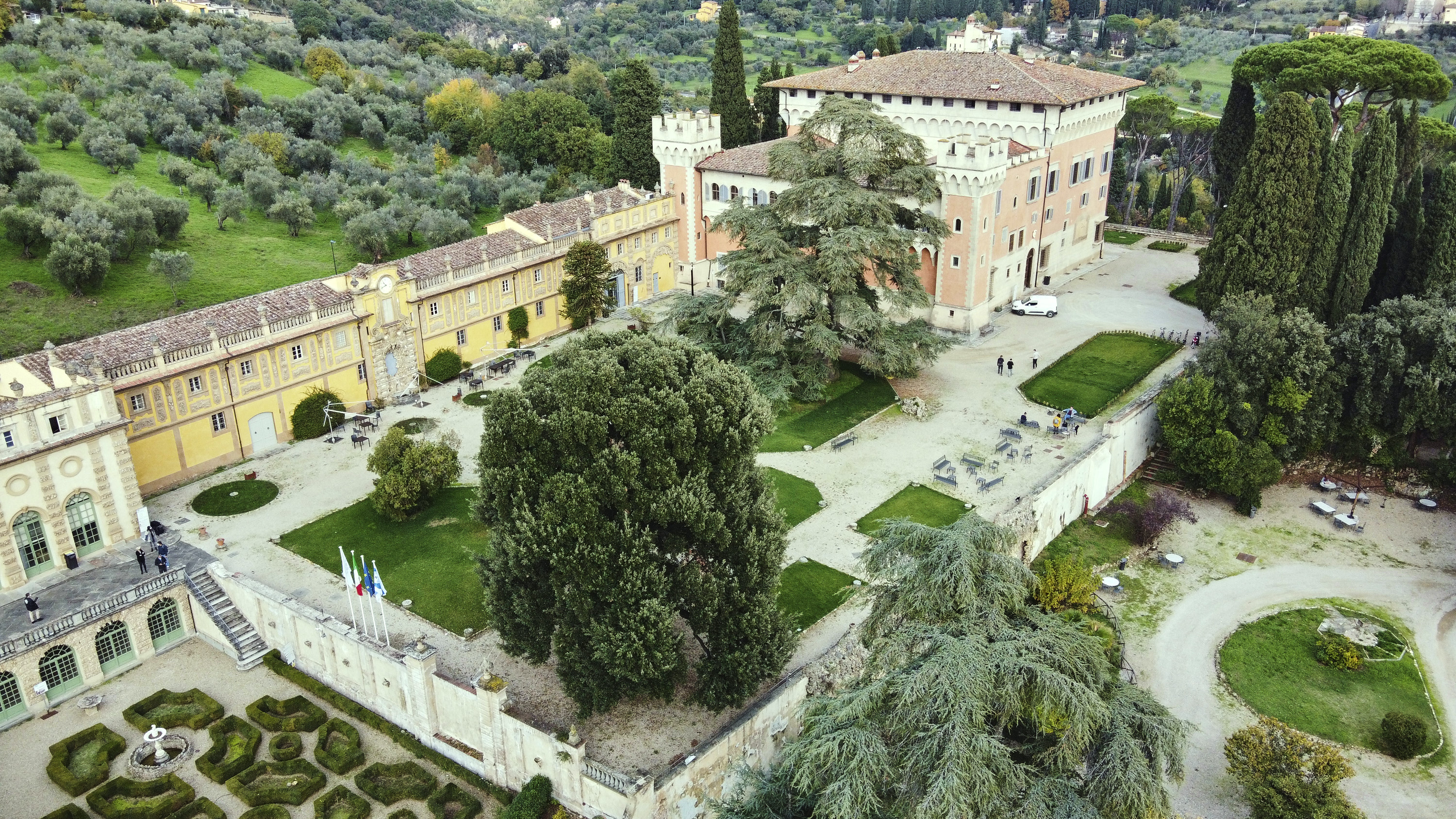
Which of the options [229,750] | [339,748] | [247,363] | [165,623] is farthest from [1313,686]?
[247,363]

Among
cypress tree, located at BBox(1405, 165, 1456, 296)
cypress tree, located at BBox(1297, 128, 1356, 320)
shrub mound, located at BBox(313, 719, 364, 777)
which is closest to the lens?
shrub mound, located at BBox(313, 719, 364, 777)

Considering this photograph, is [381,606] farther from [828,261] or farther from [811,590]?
[828,261]

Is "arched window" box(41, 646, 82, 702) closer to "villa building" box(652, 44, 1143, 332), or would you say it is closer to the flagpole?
the flagpole

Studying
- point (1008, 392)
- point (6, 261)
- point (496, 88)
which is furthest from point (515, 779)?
point (496, 88)

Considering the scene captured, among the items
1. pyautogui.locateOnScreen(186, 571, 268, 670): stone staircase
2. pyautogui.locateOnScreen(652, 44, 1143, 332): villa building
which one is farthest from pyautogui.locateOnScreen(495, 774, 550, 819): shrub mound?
pyautogui.locateOnScreen(652, 44, 1143, 332): villa building

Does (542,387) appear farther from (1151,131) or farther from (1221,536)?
(1151,131)

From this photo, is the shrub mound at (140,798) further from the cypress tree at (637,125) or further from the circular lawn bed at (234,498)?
the cypress tree at (637,125)

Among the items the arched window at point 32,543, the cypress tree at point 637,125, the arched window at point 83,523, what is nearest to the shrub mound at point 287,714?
the arched window at point 32,543
